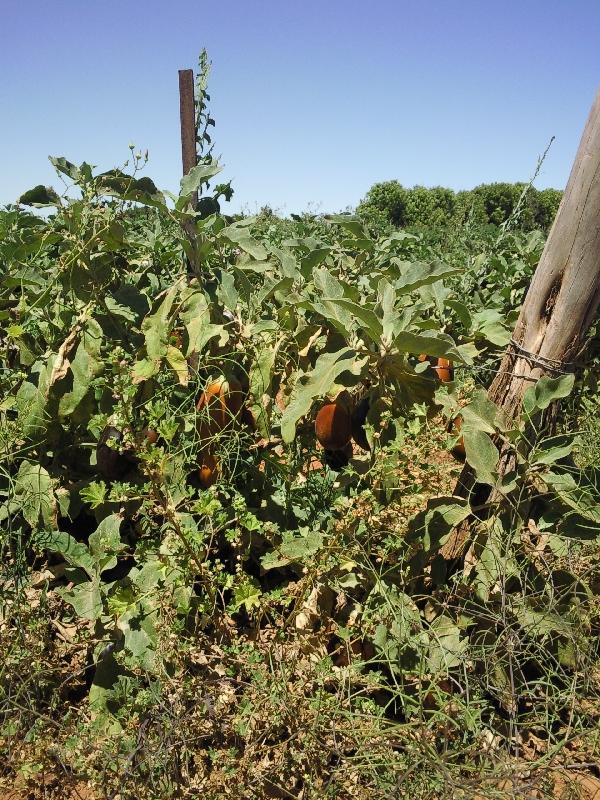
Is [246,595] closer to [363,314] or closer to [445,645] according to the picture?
[445,645]

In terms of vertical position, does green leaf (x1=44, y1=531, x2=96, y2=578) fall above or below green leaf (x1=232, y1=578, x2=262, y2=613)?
above

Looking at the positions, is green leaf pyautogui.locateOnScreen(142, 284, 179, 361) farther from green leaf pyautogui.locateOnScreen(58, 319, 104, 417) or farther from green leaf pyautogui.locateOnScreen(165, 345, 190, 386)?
green leaf pyautogui.locateOnScreen(58, 319, 104, 417)

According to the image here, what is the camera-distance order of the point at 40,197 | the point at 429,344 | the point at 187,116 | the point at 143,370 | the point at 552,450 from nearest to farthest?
the point at 429,344 < the point at 552,450 < the point at 143,370 < the point at 40,197 < the point at 187,116

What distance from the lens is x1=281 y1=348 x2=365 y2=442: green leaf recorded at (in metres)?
1.93

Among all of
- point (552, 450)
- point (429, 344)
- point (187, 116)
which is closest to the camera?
point (429, 344)

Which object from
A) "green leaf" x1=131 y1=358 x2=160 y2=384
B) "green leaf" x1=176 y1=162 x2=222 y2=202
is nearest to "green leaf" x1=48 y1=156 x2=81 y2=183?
"green leaf" x1=176 y1=162 x2=222 y2=202

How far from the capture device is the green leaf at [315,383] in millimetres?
1930

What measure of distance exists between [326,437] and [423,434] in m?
0.31

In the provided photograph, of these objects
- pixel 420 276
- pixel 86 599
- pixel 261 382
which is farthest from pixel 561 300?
pixel 86 599

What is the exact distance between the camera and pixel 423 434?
1992mm

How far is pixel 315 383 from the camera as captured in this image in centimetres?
197

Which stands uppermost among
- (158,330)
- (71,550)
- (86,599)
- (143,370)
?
(158,330)

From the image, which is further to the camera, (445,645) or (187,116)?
(187,116)

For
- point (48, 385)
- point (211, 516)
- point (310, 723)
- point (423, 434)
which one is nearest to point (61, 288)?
point (48, 385)
